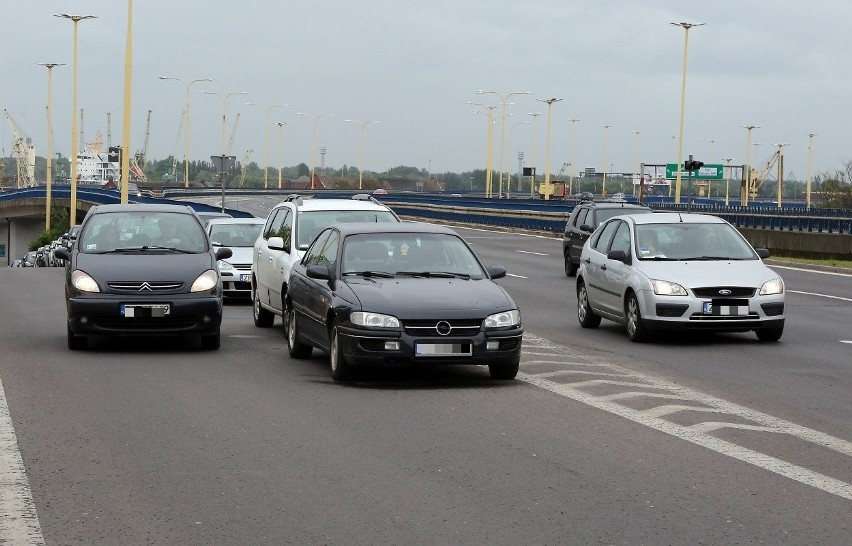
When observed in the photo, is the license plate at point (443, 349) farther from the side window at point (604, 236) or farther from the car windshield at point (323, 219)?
the side window at point (604, 236)

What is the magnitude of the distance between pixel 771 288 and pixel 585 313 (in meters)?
3.06

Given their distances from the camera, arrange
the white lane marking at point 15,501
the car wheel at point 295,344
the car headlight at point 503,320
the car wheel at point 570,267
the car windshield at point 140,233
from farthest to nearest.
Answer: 1. the car wheel at point 570,267
2. the car windshield at point 140,233
3. the car wheel at point 295,344
4. the car headlight at point 503,320
5. the white lane marking at point 15,501

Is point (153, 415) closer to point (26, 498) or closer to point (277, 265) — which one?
point (26, 498)

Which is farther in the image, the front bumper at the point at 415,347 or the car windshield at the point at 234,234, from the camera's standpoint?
the car windshield at the point at 234,234

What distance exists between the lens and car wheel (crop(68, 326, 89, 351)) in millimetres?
15161

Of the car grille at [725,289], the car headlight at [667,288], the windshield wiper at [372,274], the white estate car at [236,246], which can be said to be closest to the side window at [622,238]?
the car headlight at [667,288]

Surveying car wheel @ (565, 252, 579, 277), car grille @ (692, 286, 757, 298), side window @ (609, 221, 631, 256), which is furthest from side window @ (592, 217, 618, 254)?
car wheel @ (565, 252, 579, 277)

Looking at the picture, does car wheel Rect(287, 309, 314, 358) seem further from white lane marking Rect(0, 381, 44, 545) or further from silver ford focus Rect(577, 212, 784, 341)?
white lane marking Rect(0, 381, 44, 545)

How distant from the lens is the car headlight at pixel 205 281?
593 inches

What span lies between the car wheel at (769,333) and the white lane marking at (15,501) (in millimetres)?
9590

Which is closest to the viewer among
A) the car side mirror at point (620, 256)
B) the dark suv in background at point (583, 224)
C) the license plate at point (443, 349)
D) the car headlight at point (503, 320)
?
the license plate at point (443, 349)

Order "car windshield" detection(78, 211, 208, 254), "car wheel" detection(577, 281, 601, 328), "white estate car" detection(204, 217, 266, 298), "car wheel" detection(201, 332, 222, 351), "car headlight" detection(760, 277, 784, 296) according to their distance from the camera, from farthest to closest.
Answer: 1. "white estate car" detection(204, 217, 266, 298)
2. "car wheel" detection(577, 281, 601, 328)
3. "car headlight" detection(760, 277, 784, 296)
4. "car windshield" detection(78, 211, 208, 254)
5. "car wheel" detection(201, 332, 222, 351)

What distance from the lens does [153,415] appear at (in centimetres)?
1048

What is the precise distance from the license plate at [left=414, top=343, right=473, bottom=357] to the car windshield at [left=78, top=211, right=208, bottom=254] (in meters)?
4.83
